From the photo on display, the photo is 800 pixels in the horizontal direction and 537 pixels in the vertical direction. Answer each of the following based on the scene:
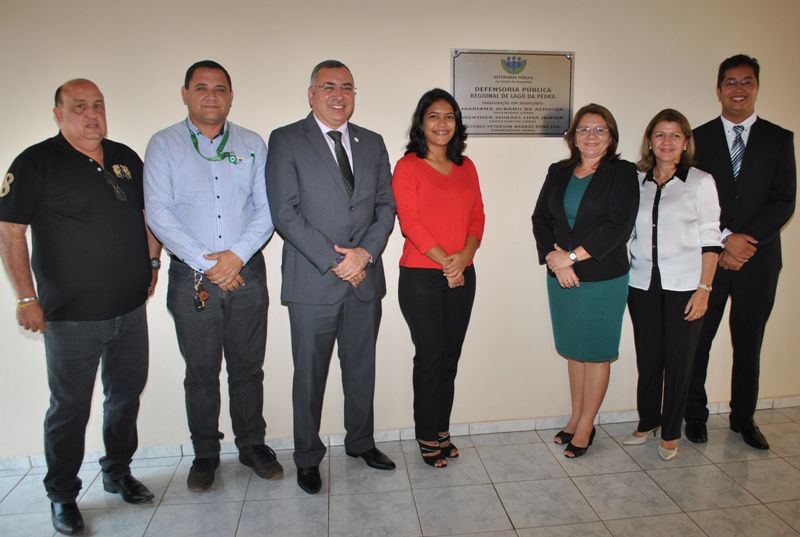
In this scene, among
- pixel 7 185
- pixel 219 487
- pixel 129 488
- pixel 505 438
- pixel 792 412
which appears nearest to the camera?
pixel 7 185

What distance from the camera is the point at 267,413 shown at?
316 cm

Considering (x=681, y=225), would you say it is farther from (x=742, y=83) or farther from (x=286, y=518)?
(x=286, y=518)

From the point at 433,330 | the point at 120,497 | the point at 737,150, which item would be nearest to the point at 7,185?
the point at 120,497

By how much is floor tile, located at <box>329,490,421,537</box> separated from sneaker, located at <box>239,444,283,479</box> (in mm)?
374

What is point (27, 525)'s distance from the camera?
2.51 m

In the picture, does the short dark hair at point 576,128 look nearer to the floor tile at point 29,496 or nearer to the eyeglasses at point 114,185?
the eyeglasses at point 114,185

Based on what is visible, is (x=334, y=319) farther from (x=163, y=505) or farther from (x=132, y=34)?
(x=132, y=34)

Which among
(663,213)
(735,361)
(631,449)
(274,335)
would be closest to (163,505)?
(274,335)

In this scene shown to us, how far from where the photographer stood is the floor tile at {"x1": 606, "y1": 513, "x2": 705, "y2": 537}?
2.32m

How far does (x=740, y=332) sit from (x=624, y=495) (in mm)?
1229

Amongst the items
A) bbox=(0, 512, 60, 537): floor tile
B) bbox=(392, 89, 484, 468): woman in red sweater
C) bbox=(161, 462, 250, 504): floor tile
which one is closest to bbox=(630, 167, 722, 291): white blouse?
bbox=(392, 89, 484, 468): woman in red sweater

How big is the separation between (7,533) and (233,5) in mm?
2713

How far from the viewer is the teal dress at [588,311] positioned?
2852 mm

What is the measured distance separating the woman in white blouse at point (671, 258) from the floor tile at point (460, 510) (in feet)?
3.52
